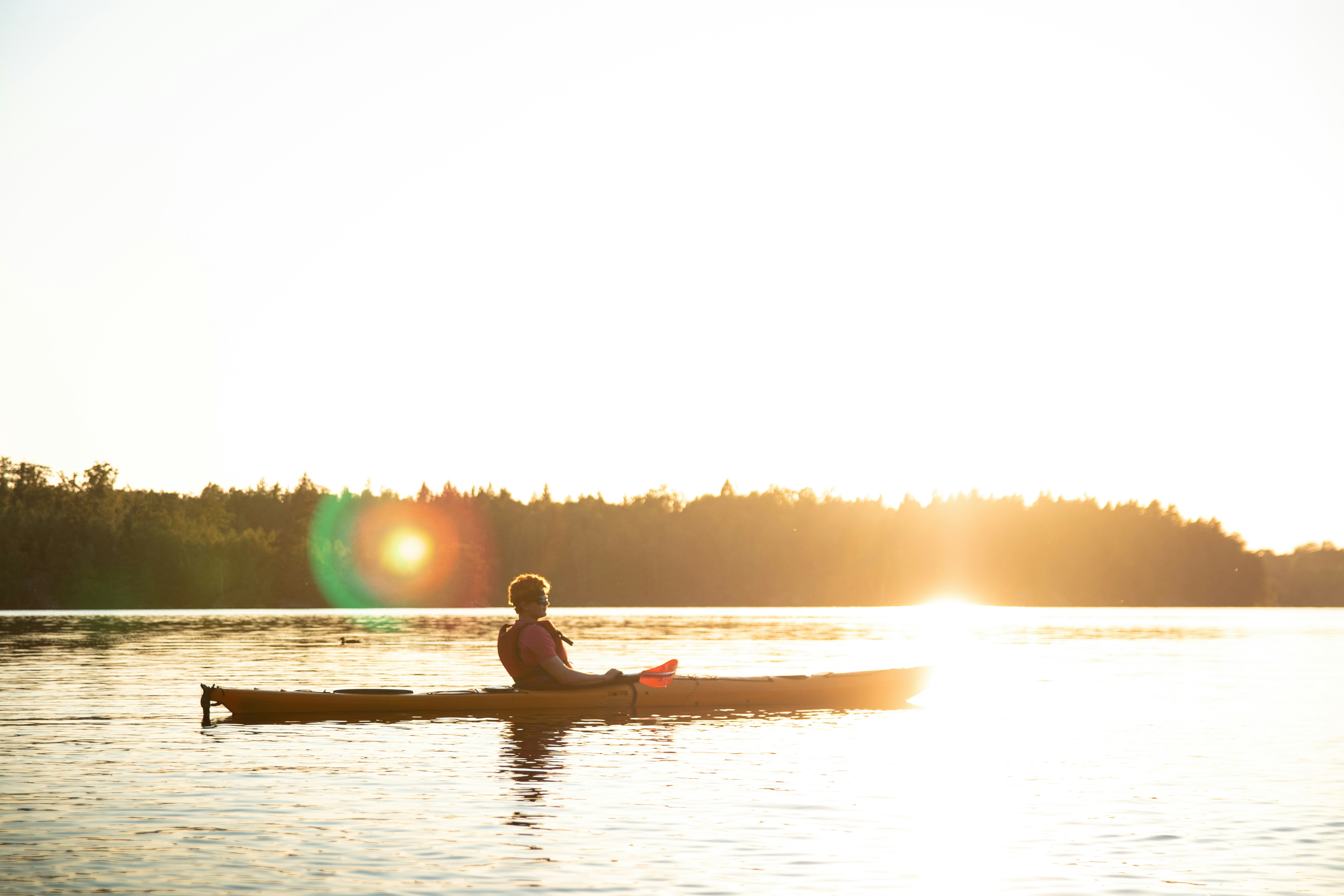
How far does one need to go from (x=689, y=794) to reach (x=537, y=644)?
7575 mm

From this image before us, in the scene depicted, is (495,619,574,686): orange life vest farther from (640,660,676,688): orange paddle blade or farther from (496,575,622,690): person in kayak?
(640,660,676,688): orange paddle blade

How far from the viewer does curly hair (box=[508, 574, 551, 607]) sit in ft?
68.4

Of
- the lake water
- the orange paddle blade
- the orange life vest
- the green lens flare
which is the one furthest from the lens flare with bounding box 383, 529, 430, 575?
the orange life vest

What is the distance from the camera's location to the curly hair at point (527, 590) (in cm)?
2086

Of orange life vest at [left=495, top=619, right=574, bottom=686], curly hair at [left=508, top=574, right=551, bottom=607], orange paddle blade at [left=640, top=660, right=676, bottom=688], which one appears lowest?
orange paddle blade at [left=640, top=660, right=676, bottom=688]

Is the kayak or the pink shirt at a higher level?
the pink shirt

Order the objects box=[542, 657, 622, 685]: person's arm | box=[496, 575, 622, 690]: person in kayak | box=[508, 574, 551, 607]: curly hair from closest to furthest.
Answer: box=[508, 574, 551, 607]: curly hair < box=[496, 575, 622, 690]: person in kayak < box=[542, 657, 622, 685]: person's arm

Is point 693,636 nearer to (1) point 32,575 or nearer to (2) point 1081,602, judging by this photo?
(1) point 32,575

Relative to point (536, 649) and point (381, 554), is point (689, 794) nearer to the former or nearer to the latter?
point (536, 649)

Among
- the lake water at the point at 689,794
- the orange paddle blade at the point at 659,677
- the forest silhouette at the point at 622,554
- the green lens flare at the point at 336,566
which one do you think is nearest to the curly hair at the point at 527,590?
the lake water at the point at 689,794

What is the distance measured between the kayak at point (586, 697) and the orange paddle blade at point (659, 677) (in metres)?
0.07

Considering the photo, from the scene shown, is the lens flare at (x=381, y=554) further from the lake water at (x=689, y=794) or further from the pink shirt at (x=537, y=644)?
the pink shirt at (x=537, y=644)

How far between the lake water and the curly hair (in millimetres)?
2129

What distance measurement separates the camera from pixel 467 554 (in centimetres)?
15050
